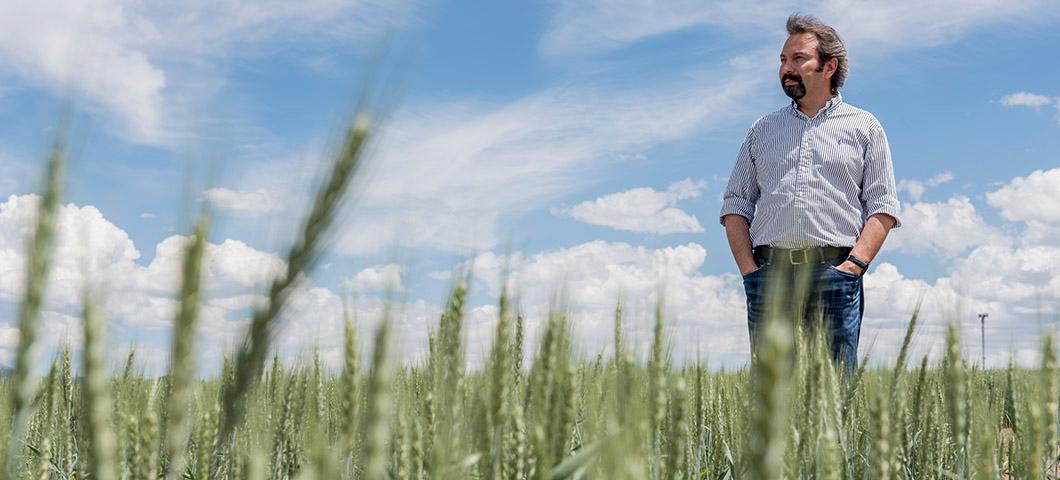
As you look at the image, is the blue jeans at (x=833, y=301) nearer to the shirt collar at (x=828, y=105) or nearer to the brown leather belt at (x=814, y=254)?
the brown leather belt at (x=814, y=254)

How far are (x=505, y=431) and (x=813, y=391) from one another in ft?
3.60

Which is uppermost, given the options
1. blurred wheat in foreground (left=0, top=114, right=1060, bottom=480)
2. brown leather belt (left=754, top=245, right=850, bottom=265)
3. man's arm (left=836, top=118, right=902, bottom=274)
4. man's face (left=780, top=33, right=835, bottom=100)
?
man's face (left=780, top=33, right=835, bottom=100)

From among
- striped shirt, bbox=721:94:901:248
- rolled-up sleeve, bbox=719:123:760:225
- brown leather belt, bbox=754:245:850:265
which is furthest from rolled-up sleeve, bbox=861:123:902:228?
rolled-up sleeve, bbox=719:123:760:225

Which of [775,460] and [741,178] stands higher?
[741,178]

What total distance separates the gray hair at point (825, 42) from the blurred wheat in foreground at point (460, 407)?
254 cm

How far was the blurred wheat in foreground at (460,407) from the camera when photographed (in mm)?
999

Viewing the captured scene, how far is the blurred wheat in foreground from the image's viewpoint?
3.28 ft

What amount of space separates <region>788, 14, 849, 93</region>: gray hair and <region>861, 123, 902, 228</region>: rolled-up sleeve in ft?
1.50

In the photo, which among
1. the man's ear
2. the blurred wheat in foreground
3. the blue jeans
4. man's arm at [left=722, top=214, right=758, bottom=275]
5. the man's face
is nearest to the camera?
the blurred wheat in foreground

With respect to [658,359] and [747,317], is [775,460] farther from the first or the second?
[747,317]

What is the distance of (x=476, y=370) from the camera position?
185 cm

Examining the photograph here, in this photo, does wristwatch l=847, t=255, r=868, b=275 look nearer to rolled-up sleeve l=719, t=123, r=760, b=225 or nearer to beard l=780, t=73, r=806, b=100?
rolled-up sleeve l=719, t=123, r=760, b=225

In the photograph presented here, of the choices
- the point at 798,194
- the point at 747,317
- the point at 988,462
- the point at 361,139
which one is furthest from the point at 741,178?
the point at 361,139

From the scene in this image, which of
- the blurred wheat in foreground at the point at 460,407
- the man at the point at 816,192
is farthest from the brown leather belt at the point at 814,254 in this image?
the blurred wheat in foreground at the point at 460,407
